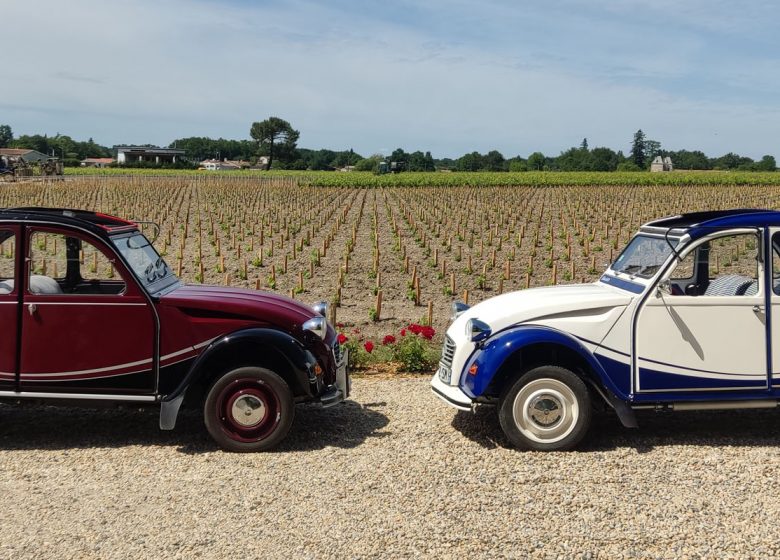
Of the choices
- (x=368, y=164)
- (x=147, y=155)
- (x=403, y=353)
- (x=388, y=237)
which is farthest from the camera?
(x=147, y=155)

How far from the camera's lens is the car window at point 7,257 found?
18.6ft

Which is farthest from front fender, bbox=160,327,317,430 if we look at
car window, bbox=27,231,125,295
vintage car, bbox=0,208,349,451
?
car window, bbox=27,231,125,295

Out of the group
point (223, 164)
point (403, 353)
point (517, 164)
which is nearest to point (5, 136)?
point (223, 164)

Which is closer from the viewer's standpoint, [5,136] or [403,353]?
[403,353]

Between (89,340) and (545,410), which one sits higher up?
(89,340)

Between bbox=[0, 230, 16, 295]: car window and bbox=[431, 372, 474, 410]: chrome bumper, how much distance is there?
3531 millimetres

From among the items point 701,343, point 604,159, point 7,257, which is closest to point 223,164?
point 604,159

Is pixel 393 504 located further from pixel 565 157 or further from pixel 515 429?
pixel 565 157

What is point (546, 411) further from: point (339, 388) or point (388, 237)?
point (388, 237)

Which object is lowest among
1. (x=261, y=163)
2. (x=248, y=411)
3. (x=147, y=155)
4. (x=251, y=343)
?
(x=248, y=411)

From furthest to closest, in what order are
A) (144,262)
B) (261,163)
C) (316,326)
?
(261,163)
(144,262)
(316,326)

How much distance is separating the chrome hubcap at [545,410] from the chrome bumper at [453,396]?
0.37 metres

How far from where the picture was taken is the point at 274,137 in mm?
132000

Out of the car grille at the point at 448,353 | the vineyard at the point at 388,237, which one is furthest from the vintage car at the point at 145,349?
the vineyard at the point at 388,237
